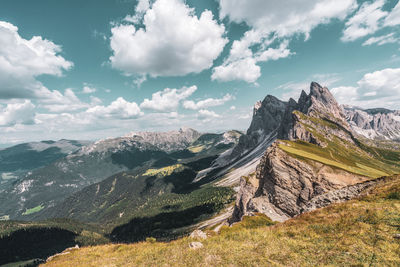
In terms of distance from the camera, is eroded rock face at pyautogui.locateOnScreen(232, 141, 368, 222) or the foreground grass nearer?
the foreground grass

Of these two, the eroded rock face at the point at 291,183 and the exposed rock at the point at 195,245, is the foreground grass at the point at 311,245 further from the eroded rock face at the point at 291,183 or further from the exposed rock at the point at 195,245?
the eroded rock face at the point at 291,183

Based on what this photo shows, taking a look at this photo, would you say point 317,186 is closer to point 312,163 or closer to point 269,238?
point 312,163

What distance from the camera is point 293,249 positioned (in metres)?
13.3

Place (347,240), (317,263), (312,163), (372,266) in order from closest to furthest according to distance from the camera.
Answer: (372,266) → (317,263) → (347,240) → (312,163)

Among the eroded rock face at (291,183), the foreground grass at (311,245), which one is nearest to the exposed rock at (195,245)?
the foreground grass at (311,245)

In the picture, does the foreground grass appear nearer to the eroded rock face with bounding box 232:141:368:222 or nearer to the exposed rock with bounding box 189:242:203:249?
the exposed rock with bounding box 189:242:203:249

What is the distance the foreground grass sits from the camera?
11.4m

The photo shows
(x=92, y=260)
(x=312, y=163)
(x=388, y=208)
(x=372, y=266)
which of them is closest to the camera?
(x=372, y=266)

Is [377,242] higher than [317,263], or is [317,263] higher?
[377,242]

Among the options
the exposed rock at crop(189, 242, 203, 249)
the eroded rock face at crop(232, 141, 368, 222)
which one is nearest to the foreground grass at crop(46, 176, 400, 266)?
the exposed rock at crop(189, 242, 203, 249)

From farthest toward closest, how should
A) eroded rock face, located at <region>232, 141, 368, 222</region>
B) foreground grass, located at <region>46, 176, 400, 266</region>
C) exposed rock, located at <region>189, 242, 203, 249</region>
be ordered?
eroded rock face, located at <region>232, 141, 368, 222</region> < exposed rock, located at <region>189, 242, 203, 249</region> < foreground grass, located at <region>46, 176, 400, 266</region>

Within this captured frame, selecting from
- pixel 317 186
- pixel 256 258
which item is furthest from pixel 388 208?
pixel 317 186

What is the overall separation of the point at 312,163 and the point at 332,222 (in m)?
34.9

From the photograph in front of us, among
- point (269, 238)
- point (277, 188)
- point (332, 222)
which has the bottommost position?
point (277, 188)
